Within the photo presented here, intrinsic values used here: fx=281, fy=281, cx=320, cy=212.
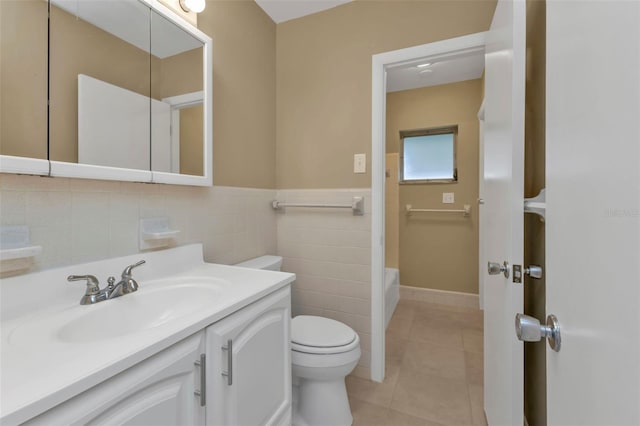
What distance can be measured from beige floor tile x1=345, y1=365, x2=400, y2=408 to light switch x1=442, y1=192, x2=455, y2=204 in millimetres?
1951

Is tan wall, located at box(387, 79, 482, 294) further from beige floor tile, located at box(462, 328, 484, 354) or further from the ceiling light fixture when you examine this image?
the ceiling light fixture

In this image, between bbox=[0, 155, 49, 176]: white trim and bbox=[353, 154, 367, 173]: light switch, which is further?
bbox=[353, 154, 367, 173]: light switch

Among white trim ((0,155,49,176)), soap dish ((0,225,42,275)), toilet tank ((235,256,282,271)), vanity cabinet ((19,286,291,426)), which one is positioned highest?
white trim ((0,155,49,176))

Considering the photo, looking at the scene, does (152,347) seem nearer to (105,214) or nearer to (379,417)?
(105,214)

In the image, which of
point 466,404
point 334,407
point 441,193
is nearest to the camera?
point 334,407

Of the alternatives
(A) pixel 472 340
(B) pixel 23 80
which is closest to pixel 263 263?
(B) pixel 23 80


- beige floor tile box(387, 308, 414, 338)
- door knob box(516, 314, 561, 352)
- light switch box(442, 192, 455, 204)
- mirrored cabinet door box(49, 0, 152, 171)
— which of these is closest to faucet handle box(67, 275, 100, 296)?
mirrored cabinet door box(49, 0, 152, 171)

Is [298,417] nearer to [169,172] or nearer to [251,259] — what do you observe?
[251,259]

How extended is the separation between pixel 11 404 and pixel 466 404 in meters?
1.93

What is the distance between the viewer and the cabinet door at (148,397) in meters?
0.52

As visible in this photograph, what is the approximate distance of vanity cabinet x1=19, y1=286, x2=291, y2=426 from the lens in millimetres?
561

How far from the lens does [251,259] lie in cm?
183

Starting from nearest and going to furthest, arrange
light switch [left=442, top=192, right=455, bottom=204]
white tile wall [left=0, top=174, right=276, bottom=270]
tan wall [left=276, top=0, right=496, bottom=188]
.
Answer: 1. white tile wall [left=0, top=174, right=276, bottom=270]
2. tan wall [left=276, top=0, right=496, bottom=188]
3. light switch [left=442, top=192, right=455, bottom=204]

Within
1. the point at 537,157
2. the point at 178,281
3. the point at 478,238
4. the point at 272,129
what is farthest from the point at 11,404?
the point at 478,238
